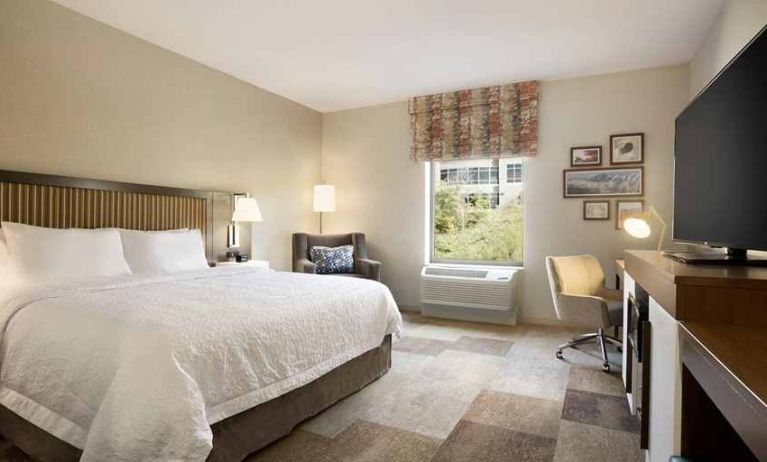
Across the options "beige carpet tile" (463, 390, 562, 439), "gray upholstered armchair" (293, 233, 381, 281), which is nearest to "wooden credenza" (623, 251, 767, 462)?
"beige carpet tile" (463, 390, 562, 439)

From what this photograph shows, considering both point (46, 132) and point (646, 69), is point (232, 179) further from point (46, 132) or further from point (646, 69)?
point (646, 69)

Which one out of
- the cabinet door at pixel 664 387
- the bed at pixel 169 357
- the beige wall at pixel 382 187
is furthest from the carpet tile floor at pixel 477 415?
the beige wall at pixel 382 187

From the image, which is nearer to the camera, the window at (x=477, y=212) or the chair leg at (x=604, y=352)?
the chair leg at (x=604, y=352)

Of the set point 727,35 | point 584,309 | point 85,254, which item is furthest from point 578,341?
point 85,254

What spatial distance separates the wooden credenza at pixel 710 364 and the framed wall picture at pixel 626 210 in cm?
318

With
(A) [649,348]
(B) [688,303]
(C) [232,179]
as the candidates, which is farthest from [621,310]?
(C) [232,179]

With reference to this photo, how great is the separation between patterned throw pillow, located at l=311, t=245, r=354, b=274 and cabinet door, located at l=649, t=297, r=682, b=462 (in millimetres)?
3574

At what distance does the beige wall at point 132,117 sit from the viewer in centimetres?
290

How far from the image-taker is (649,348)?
1649 millimetres

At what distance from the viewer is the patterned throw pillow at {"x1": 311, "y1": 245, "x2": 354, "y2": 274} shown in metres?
4.85

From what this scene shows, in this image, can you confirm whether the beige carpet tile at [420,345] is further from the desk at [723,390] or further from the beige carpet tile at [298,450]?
the desk at [723,390]

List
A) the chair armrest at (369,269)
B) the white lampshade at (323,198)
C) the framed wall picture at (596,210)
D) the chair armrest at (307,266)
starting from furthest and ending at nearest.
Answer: the white lampshade at (323,198)
the chair armrest at (369,269)
the chair armrest at (307,266)
the framed wall picture at (596,210)

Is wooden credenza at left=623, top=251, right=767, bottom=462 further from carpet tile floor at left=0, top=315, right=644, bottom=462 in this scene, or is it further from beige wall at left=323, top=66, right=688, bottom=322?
beige wall at left=323, top=66, right=688, bottom=322

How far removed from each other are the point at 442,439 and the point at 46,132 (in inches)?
129
